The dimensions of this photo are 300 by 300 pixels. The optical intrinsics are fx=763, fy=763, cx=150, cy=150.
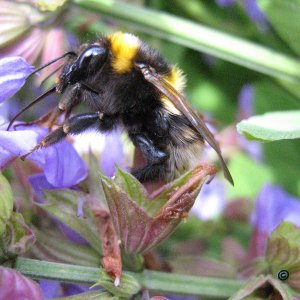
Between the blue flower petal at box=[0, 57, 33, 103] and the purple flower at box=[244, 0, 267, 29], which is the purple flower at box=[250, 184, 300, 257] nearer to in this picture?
the purple flower at box=[244, 0, 267, 29]

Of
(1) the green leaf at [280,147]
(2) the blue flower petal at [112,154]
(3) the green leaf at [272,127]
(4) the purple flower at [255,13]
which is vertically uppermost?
(3) the green leaf at [272,127]

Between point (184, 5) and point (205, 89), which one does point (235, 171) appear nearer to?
point (205, 89)

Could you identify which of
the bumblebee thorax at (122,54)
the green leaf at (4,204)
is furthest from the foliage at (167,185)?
the bumblebee thorax at (122,54)

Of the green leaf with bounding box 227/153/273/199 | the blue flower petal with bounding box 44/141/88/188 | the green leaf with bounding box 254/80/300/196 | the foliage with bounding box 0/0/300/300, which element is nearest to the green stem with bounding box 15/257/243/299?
the foliage with bounding box 0/0/300/300

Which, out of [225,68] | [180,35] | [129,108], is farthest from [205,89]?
[129,108]

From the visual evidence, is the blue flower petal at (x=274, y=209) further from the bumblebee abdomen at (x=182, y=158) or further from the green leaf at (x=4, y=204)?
the green leaf at (x=4, y=204)

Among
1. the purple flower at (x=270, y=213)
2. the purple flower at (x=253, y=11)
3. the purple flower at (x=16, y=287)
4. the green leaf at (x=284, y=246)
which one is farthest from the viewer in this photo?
the purple flower at (x=253, y=11)
